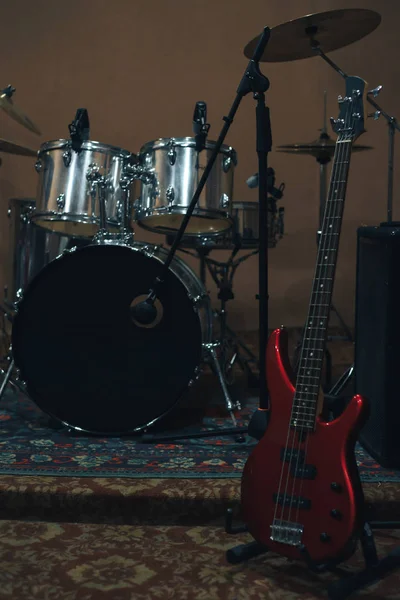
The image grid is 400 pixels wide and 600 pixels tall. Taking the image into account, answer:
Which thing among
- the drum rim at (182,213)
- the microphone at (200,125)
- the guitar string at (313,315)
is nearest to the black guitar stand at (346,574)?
the guitar string at (313,315)

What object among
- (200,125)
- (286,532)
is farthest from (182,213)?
(286,532)

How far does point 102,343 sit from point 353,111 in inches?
52.6

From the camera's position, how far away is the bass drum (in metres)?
2.64

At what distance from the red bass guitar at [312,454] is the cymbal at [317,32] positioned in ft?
3.09

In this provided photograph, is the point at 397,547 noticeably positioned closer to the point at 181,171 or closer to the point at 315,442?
→ the point at 315,442

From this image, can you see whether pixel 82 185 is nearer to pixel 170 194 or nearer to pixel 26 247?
pixel 170 194

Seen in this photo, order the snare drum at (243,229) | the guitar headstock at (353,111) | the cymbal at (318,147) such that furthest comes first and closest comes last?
the cymbal at (318,147) < the snare drum at (243,229) < the guitar headstock at (353,111)

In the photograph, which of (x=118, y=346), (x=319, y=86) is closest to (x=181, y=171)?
(x=118, y=346)

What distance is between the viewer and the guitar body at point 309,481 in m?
1.58

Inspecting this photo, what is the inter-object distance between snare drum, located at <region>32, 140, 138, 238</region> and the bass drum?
0.75 ft

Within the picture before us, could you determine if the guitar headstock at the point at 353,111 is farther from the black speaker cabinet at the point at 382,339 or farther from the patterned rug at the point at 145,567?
the patterned rug at the point at 145,567

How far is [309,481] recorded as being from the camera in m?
1.65

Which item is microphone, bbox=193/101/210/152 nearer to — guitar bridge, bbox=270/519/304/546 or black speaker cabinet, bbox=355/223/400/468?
black speaker cabinet, bbox=355/223/400/468

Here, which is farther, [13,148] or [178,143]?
[13,148]
